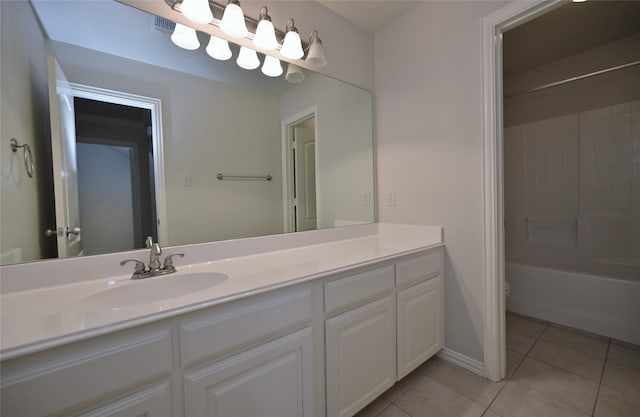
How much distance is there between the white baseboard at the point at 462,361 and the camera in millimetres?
1548

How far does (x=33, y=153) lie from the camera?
94 centimetres

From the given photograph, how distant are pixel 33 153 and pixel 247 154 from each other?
2.75ft

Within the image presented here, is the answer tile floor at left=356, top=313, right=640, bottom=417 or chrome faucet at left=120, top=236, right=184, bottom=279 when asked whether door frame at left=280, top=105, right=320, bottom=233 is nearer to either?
chrome faucet at left=120, top=236, right=184, bottom=279

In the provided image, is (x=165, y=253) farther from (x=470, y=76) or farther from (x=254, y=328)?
(x=470, y=76)

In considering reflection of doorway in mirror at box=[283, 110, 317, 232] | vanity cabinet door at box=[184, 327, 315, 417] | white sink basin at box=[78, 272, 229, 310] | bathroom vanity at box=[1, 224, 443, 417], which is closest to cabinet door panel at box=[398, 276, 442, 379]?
bathroom vanity at box=[1, 224, 443, 417]

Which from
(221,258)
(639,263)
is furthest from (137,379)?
(639,263)

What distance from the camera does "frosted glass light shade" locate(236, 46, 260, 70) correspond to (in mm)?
1415

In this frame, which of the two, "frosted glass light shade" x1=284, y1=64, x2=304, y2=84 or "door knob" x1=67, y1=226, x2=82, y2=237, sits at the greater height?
"frosted glass light shade" x1=284, y1=64, x2=304, y2=84

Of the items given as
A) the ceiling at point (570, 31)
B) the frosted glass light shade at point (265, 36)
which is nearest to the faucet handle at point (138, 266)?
the frosted glass light shade at point (265, 36)

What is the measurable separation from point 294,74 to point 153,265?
4.35 feet

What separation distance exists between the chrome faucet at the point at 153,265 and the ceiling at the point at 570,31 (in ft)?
9.29

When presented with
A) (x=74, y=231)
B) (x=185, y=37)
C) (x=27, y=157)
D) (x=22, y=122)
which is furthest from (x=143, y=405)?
(x=185, y=37)

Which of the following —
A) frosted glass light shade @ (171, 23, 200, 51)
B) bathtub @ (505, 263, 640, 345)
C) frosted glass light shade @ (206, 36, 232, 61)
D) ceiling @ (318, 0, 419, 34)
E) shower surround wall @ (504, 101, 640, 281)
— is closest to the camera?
frosted glass light shade @ (171, 23, 200, 51)

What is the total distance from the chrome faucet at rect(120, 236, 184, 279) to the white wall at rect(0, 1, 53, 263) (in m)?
0.31
